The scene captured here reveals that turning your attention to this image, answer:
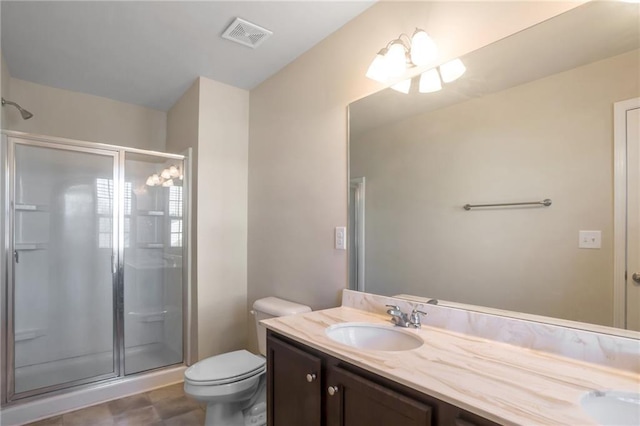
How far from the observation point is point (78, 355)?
2.80 m

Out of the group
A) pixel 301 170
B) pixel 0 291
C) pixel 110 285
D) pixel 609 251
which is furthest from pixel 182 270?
pixel 609 251

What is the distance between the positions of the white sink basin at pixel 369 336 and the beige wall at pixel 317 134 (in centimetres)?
45

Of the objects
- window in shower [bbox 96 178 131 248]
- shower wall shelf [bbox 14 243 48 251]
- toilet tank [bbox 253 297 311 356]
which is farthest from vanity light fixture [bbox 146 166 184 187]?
toilet tank [bbox 253 297 311 356]

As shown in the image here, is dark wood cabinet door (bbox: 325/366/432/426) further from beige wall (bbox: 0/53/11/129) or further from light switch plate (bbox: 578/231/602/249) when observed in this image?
beige wall (bbox: 0/53/11/129)

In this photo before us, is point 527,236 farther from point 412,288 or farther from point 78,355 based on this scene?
point 78,355

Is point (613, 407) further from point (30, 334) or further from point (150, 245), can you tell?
point (30, 334)

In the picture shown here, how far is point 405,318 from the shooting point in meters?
1.43

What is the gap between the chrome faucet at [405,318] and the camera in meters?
1.41

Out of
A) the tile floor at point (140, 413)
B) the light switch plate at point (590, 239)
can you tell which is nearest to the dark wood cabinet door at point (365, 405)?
the light switch plate at point (590, 239)

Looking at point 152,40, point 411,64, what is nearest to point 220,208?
point 152,40

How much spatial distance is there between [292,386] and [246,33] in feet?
6.47

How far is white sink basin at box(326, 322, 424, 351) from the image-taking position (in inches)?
54.2

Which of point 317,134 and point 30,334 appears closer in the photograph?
point 317,134

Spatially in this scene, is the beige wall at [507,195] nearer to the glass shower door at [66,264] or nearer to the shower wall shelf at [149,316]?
the shower wall shelf at [149,316]
